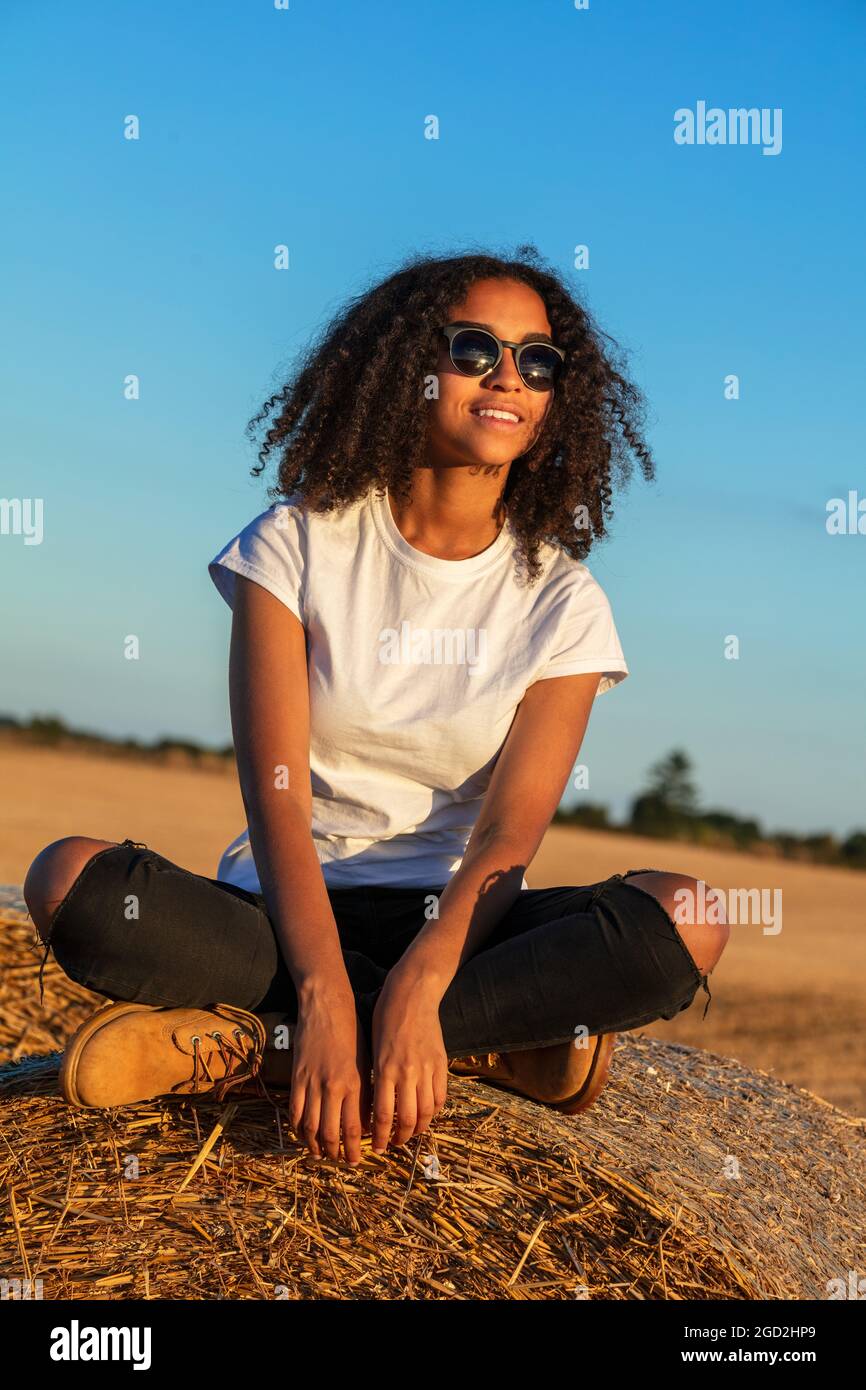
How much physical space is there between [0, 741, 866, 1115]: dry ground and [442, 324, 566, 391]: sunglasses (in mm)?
2900

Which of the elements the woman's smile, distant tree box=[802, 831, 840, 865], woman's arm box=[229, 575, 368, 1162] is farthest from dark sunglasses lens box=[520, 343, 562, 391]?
distant tree box=[802, 831, 840, 865]

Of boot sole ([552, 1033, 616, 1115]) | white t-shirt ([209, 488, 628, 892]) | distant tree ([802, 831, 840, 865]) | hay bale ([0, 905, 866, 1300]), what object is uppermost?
white t-shirt ([209, 488, 628, 892])

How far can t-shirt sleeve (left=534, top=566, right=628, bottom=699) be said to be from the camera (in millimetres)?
A: 4348

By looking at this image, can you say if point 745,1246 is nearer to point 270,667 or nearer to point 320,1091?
point 320,1091

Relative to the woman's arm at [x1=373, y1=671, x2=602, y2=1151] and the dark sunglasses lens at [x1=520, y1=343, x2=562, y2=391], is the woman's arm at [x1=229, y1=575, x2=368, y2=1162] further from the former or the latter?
the dark sunglasses lens at [x1=520, y1=343, x2=562, y2=391]

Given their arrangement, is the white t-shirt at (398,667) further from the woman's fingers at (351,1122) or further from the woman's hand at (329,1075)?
the woman's fingers at (351,1122)

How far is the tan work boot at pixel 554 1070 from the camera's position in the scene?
3814mm

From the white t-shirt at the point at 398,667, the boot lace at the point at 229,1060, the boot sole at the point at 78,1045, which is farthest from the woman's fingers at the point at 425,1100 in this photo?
the white t-shirt at the point at 398,667

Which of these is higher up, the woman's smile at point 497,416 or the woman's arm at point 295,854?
the woman's smile at point 497,416

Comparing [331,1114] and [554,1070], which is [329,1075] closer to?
[331,1114]

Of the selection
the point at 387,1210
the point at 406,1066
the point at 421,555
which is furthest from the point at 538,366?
the point at 387,1210

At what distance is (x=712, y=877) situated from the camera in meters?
24.0

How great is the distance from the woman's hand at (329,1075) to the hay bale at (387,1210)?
13 centimetres

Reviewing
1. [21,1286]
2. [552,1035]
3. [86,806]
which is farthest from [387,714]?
[86,806]
